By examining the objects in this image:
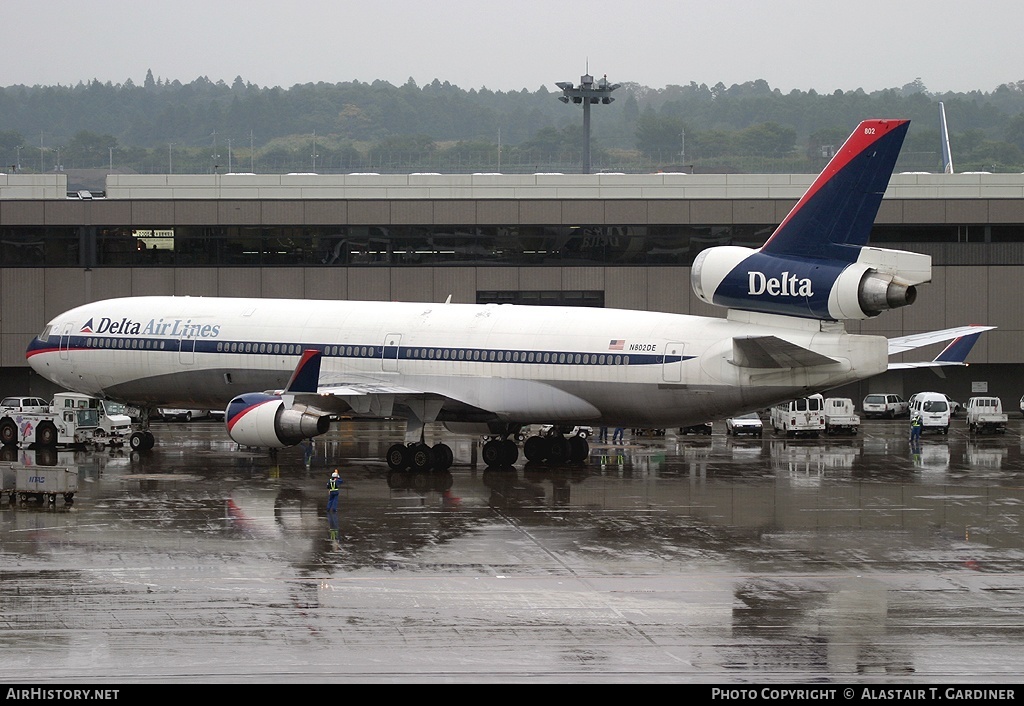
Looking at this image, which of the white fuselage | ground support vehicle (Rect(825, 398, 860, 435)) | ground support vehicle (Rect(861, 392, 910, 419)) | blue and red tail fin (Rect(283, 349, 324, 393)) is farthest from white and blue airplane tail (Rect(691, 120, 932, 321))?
ground support vehicle (Rect(861, 392, 910, 419))

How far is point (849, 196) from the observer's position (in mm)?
32344

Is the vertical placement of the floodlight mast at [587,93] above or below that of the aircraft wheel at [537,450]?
above

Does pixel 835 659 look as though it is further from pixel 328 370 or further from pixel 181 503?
Answer: pixel 328 370

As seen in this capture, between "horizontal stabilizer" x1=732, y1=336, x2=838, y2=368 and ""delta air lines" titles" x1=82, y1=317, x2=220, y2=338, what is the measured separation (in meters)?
17.6

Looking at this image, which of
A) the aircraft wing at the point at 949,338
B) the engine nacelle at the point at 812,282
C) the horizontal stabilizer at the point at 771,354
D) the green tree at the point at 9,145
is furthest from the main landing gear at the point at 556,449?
the green tree at the point at 9,145

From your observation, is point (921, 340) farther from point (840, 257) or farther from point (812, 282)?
point (812, 282)

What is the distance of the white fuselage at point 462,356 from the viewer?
112 feet

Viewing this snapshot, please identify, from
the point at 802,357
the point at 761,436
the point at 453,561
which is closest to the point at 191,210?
the point at 761,436

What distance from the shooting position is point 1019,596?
19.4 meters

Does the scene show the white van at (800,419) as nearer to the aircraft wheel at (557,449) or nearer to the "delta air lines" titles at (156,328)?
the aircraft wheel at (557,449)

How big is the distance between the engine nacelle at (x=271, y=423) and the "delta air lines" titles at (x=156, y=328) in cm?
566

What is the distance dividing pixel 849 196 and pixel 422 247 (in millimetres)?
30855

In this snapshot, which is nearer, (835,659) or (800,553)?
(835,659)
